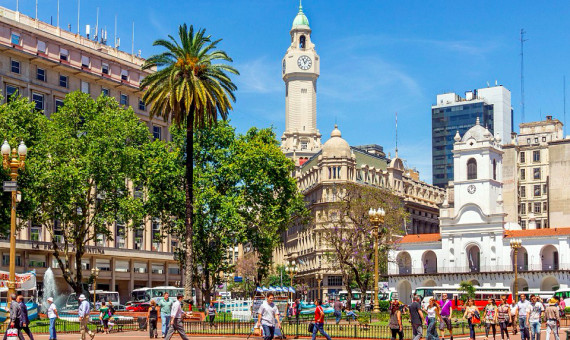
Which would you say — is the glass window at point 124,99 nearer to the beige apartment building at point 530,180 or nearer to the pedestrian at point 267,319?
the beige apartment building at point 530,180

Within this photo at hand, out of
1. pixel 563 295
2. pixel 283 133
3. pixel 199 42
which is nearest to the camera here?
pixel 199 42

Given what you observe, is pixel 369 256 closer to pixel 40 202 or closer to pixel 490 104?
pixel 40 202

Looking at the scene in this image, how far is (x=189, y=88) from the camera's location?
47500 mm

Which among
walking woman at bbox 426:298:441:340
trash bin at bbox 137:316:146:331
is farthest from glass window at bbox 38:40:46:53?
walking woman at bbox 426:298:441:340

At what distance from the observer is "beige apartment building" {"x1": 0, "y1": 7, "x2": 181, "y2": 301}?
240 feet

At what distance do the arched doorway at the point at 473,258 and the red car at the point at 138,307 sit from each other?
41039 millimetres

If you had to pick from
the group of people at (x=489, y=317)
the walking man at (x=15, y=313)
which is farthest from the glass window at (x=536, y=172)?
the walking man at (x=15, y=313)

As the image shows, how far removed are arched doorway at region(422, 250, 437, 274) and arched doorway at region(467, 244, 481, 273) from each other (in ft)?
14.2

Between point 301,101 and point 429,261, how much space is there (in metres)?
68.1

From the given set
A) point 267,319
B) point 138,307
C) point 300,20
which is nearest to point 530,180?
point 300,20

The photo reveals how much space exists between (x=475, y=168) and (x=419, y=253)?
39.2ft

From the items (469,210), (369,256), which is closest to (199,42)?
(369,256)

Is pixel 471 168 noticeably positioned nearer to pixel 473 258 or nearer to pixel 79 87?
pixel 473 258

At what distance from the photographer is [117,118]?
6062cm
